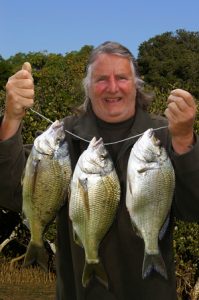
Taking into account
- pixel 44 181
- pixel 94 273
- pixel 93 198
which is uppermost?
pixel 44 181

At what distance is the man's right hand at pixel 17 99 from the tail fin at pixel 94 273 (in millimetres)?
923

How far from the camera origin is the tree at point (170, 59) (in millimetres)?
45000

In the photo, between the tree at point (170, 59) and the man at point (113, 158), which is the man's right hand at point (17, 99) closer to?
the man at point (113, 158)

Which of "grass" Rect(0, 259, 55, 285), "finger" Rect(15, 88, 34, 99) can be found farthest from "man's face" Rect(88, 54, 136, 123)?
"grass" Rect(0, 259, 55, 285)

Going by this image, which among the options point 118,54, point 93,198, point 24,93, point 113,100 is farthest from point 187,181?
point 24,93

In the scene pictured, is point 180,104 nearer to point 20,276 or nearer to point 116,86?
point 116,86

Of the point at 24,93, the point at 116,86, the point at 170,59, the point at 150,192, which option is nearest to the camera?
the point at 150,192

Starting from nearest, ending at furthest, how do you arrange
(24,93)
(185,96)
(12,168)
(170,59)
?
(185,96), (24,93), (12,168), (170,59)

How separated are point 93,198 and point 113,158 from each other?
0.50m

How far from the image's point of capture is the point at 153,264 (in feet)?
11.7

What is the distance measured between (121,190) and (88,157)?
442 mm

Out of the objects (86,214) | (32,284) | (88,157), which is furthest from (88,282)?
(32,284)

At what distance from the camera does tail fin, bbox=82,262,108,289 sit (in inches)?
144

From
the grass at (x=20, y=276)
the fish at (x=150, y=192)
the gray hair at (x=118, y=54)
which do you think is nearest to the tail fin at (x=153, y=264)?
the fish at (x=150, y=192)
